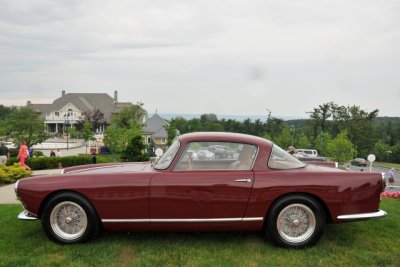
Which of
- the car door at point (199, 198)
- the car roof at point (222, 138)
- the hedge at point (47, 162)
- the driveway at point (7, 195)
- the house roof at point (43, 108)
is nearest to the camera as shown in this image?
the car door at point (199, 198)

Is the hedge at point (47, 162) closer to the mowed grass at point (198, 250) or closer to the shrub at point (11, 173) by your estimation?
the shrub at point (11, 173)

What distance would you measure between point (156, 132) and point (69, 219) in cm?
6844

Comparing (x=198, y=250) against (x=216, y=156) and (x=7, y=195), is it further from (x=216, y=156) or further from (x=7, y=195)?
(x=7, y=195)

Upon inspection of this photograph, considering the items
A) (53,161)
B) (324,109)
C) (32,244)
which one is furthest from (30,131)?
(324,109)

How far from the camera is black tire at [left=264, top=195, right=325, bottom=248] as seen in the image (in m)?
4.83

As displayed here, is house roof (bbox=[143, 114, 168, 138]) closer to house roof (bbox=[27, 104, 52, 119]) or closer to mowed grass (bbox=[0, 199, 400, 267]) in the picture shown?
house roof (bbox=[27, 104, 52, 119])

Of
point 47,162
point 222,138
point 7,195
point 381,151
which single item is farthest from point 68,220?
point 381,151

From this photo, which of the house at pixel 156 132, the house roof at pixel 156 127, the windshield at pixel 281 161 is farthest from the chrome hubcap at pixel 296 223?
the house roof at pixel 156 127

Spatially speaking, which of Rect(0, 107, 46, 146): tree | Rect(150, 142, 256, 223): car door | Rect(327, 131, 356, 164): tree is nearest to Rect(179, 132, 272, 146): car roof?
Rect(150, 142, 256, 223): car door

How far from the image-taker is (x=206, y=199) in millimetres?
4777

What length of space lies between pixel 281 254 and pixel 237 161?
125cm

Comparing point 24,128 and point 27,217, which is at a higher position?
point 24,128

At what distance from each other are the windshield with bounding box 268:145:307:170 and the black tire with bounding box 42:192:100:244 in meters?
2.28

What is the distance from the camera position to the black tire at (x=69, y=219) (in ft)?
16.0
